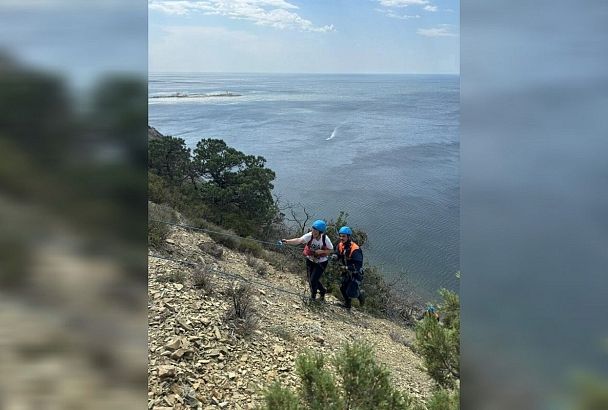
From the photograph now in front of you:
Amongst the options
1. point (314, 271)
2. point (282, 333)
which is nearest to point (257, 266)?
point (314, 271)

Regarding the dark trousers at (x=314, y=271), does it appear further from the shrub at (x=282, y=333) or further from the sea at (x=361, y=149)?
the sea at (x=361, y=149)

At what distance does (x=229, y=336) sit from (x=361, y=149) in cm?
1980

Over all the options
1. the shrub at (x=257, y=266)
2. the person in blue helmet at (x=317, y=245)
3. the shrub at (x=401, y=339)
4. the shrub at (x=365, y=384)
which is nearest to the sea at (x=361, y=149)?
the shrub at (x=401, y=339)

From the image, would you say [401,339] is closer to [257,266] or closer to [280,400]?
[257,266]

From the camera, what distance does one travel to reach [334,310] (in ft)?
16.9

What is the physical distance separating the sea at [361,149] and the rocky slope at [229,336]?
1.58 metres

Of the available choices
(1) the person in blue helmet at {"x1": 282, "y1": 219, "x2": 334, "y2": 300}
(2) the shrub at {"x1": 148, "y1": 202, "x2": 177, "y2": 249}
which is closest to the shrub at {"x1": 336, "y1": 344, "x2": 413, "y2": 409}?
(1) the person in blue helmet at {"x1": 282, "y1": 219, "x2": 334, "y2": 300}

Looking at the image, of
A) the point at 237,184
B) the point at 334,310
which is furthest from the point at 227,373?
the point at 237,184

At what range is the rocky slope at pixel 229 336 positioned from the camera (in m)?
3.00
